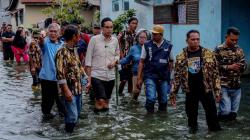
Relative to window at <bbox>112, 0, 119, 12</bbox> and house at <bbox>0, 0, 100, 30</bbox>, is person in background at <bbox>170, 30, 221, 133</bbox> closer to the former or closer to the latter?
window at <bbox>112, 0, 119, 12</bbox>

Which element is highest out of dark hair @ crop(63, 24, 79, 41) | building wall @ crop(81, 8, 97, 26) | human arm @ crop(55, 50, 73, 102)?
building wall @ crop(81, 8, 97, 26)

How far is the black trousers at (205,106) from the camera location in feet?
25.8

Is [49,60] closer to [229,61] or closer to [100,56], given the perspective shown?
[100,56]

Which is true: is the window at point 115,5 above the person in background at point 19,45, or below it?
above

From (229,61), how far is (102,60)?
2.43m

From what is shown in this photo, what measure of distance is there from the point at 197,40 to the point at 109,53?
→ 2.33 metres

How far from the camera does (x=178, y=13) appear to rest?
1819cm

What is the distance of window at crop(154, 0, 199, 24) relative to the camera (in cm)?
1673

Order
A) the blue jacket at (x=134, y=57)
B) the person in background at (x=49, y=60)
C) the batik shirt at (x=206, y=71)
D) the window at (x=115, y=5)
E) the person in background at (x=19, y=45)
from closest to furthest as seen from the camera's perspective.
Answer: the batik shirt at (x=206, y=71), the person in background at (x=49, y=60), the blue jacket at (x=134, y=57), the person in background at (x=19, y=45), the window at (x=115, y=5)

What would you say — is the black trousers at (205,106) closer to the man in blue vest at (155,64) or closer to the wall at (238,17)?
the man in blue vest at (155,64)

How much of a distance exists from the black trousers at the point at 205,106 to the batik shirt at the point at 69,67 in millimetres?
1803

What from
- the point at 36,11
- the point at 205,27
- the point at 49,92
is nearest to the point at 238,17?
the point at 205,27

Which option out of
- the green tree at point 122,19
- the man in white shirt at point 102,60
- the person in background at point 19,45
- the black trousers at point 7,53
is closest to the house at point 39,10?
the black trousers at point 7,53

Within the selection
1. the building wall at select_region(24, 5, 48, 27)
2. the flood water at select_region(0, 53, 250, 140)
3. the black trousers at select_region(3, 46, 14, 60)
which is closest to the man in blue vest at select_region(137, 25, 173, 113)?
the flood water at select_region(0, 53, 250, 140)
